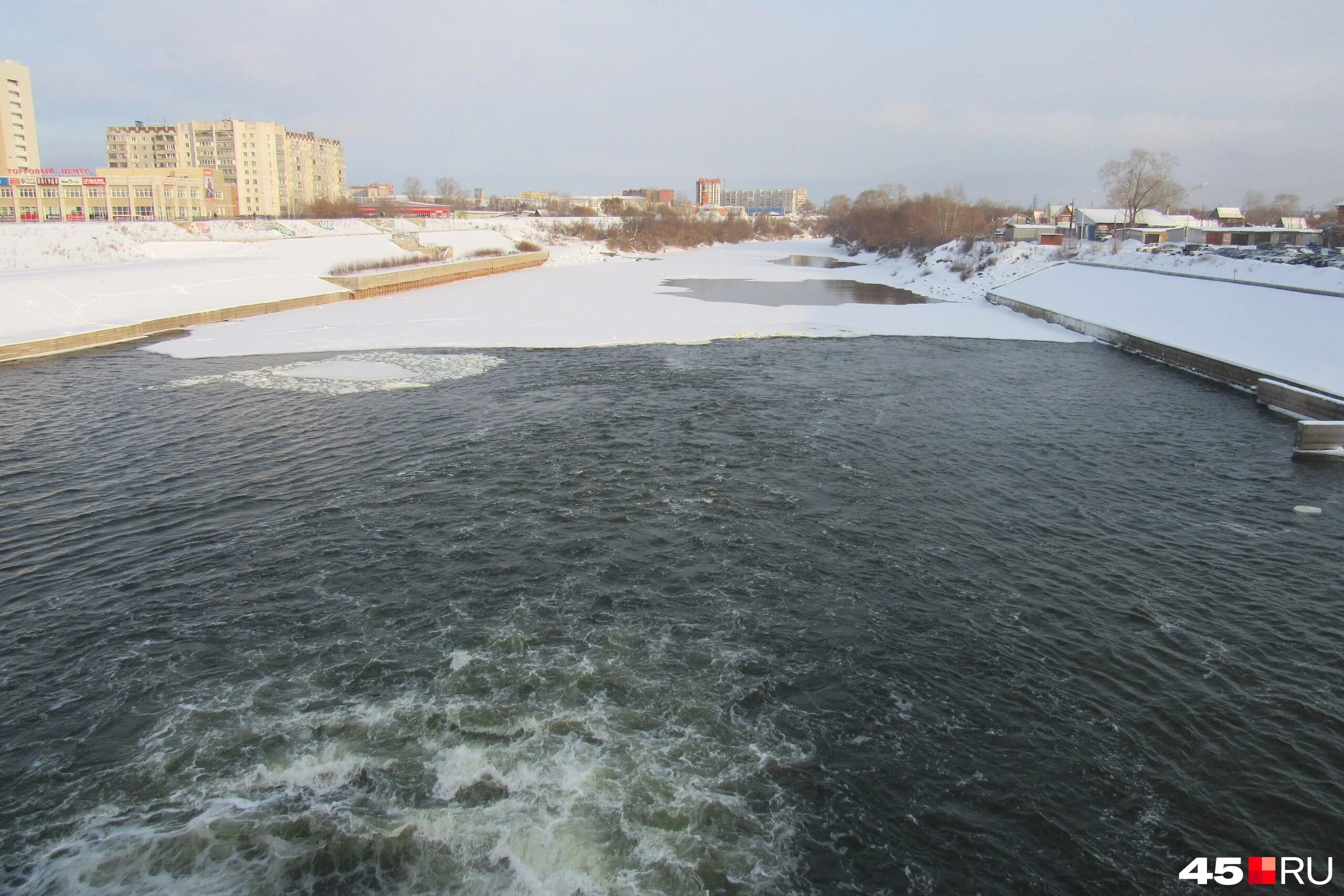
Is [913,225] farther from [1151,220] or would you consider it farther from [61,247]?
[61,247]

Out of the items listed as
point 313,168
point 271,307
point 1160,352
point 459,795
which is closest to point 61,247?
point 271,307

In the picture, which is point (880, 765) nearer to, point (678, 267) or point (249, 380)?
point (249, 380)

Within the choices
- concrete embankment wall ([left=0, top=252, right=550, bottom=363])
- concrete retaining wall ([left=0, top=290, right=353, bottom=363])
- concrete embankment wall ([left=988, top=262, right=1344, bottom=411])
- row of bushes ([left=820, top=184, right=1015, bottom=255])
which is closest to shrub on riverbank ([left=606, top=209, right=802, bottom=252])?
row of bushes ([left=820, top=184, right=1015, bottom=255])

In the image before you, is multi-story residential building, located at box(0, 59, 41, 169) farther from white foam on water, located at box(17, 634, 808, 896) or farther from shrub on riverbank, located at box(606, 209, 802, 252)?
white foam on water, located at box(17, 634, 808, 896)

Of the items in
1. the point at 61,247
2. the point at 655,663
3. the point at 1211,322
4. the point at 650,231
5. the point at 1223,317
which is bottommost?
the point at 655,663

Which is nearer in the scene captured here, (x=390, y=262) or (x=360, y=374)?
(x=360, y=374)

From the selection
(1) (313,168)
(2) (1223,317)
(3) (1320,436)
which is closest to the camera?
(3) (1320,436)

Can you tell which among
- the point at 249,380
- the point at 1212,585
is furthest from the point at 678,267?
the point at 1212,585
